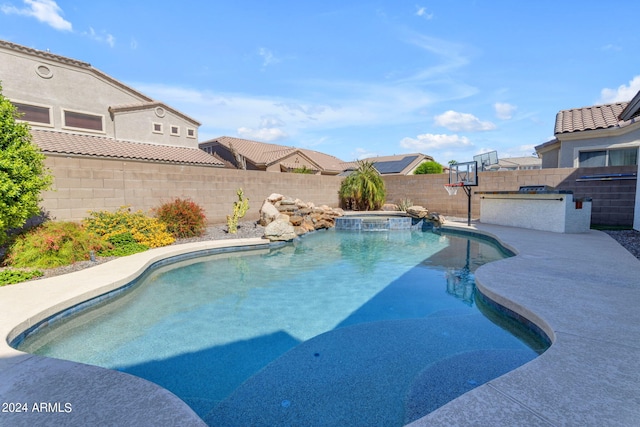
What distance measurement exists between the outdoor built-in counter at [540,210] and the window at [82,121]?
68.2 feet

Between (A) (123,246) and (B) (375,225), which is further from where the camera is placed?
(B) (375,225)

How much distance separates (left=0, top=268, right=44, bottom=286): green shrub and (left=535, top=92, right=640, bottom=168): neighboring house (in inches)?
688

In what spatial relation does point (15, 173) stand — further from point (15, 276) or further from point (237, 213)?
point (237, 213)

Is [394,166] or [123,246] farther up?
[394,166]

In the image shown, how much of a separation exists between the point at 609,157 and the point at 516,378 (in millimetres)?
14620

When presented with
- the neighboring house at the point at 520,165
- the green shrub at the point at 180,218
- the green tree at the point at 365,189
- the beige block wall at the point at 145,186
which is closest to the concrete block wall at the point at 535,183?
the green tree at the point at 365,189

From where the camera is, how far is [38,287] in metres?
4.93

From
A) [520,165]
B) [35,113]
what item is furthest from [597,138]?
[520,165]

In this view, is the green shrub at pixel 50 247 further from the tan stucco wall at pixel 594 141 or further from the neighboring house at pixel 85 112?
the tan stucco wall at pixel 594 141

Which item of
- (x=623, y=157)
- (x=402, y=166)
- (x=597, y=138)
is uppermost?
(x=402, y=166)

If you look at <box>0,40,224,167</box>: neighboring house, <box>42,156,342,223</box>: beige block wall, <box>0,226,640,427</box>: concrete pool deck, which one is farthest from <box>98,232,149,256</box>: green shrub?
<box>0,40,224,167</box>: neighboring house

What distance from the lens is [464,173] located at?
13281mm

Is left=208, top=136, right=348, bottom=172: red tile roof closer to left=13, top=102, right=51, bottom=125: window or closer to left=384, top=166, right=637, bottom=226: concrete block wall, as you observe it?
left=13, top=102, right=51, bottom=125: window

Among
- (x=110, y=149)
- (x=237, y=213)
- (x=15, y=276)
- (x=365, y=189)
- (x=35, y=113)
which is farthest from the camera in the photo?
(x=365, y=189)
